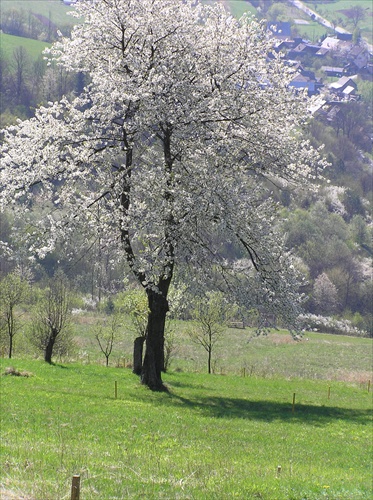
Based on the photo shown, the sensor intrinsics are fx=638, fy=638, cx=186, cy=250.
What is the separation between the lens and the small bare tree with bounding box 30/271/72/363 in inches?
1639

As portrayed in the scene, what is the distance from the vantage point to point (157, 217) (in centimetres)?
2441

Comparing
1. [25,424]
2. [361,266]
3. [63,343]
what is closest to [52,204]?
[25,424]

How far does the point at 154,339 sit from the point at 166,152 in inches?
320

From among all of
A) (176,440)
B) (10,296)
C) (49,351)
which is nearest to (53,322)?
(49,351)

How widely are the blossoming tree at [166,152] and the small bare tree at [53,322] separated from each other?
48.1 feet

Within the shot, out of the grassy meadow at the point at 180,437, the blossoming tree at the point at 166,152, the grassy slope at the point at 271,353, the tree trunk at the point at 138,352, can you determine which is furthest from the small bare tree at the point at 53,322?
the blossoming tree at the point at 166,152

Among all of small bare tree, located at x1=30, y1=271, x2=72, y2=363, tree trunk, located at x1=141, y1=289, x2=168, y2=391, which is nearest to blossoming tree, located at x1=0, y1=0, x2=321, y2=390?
tree trunk, located at x1=141, y1=289, x2=168, y2=391

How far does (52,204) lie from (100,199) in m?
3.54

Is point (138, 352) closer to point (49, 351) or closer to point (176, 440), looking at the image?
point (49, 351)

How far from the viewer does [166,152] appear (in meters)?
27.3

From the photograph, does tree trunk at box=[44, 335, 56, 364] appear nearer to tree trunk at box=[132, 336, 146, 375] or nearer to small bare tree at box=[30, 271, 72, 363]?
small bare tree at box=[30, 271, 72, 363]

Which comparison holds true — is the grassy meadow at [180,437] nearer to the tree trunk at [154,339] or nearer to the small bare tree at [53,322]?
the tree trunk at [154,339]

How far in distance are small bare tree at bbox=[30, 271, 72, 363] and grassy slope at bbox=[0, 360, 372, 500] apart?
8156 millimetres

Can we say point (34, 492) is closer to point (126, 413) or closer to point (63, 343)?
point (126, 413)
